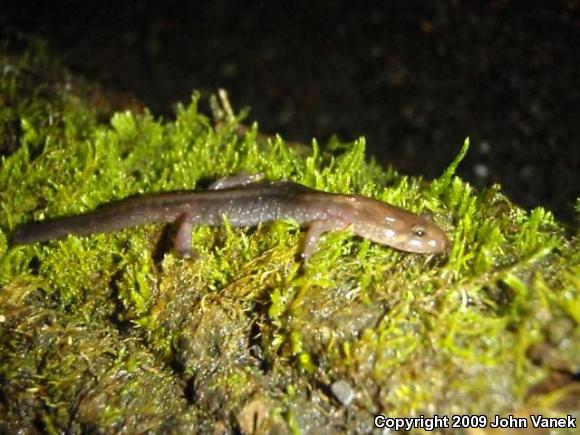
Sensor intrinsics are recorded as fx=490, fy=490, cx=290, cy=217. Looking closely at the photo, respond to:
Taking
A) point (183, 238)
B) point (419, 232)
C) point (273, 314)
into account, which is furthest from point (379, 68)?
point (273, 314)

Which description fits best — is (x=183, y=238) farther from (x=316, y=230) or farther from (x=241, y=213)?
(x=316, y=230)

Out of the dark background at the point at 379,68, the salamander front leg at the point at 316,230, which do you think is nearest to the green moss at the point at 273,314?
the salamander front leg at the point at 316,230

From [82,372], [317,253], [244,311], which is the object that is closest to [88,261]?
[82,372]

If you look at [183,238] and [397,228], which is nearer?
[397,228]

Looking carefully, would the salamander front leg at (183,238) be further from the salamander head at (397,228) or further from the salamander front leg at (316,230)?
the salamander head at (397,228)

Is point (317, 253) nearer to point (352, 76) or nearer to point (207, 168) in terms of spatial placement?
point (207, 168)

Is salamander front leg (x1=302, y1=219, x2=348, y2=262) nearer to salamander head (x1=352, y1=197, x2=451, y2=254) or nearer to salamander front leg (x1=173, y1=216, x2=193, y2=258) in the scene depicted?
salamander head (x1=352, y1=197, x2=451, y2=254)
